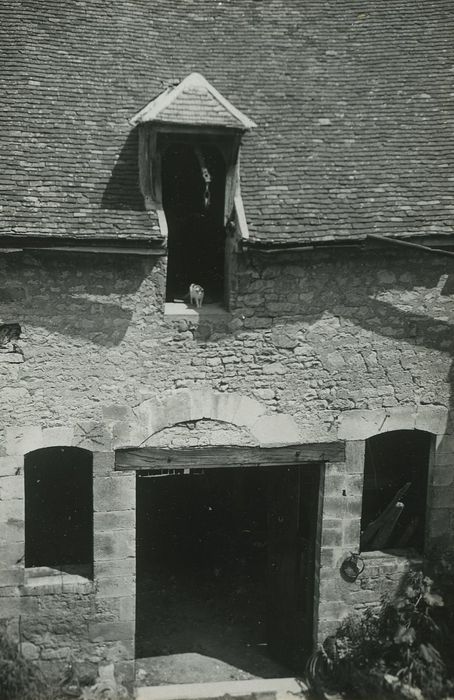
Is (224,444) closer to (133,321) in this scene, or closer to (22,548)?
(133,321)

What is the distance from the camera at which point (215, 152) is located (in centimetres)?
901

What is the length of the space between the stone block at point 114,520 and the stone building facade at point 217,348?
2cm

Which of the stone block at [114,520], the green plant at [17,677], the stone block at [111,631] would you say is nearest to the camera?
the green plant at [17,677]

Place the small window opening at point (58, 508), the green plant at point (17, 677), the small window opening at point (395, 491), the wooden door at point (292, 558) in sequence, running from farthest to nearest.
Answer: the small window opening at point (58, 508) < the small window opening at point (395, 491) < the wooden door at point (292, 558) < the green plant at point (17, 677)

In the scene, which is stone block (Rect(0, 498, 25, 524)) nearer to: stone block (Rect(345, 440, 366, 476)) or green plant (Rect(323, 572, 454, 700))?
stone block (Rect(345, 440, 366, 476))

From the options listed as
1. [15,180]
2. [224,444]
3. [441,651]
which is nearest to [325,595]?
[441,651]

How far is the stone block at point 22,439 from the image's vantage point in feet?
27.1

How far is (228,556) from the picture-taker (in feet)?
41.4

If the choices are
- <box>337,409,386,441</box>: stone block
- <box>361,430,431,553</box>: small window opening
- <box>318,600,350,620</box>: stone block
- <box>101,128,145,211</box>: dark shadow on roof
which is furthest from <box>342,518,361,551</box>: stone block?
<box>101,128,145,211</box>: dark shadow on roof

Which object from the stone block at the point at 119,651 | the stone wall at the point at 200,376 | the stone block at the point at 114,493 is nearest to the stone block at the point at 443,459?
the stone wall at the point at 200,376

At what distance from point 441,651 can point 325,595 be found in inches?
58.3

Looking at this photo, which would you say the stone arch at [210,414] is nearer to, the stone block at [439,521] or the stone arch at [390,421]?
the stone arch at [390,421]

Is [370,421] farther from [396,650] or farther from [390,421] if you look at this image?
[396,650]

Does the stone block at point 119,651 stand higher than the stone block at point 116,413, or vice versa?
the stone block at point 116,413
